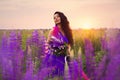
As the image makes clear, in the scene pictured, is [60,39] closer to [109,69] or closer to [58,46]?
[58,46]

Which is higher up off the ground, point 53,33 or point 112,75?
point 53,33

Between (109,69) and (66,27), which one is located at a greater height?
(66,27)

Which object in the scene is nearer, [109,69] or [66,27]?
[109,69]

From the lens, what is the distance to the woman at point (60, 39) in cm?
271

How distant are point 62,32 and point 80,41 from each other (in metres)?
0.68

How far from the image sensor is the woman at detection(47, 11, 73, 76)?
2713mm

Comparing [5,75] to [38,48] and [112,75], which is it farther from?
[38,48]

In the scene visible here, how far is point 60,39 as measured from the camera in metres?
2.72

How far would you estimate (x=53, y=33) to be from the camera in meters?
2.71

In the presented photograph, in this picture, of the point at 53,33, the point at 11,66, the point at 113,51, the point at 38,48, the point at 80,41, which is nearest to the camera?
the point at 11,66

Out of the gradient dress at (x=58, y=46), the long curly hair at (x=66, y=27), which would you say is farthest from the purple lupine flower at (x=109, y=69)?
the long curly hair at (x=66, y=27)

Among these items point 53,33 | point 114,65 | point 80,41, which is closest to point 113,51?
point 114,65

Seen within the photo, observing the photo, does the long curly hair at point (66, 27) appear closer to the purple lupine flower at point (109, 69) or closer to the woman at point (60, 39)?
the woman at point (60, 39)

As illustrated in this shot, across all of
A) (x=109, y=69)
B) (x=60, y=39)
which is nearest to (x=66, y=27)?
(x=60, y=39)
